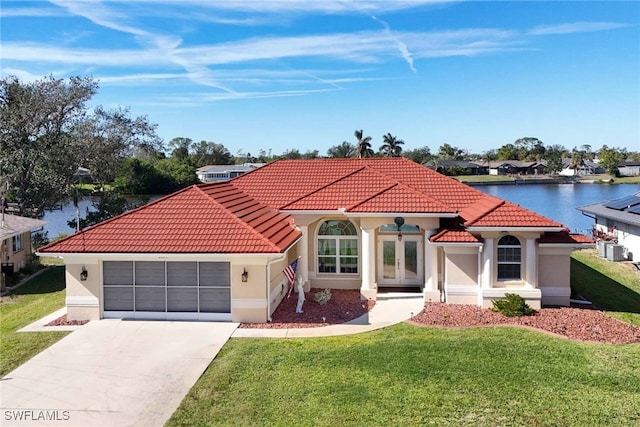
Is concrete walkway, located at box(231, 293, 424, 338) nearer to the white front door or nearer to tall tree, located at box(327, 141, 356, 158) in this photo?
the white front door

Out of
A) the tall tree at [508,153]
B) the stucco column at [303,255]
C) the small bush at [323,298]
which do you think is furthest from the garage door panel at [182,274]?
the tall tree at [508,153]

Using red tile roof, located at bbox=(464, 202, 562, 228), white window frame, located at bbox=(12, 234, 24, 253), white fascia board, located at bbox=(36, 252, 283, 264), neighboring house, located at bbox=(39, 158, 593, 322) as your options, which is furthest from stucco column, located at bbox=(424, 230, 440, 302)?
white window frame, located at bbox=(12, 234, 24, 253)

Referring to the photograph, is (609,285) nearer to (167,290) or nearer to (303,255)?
(303,255)

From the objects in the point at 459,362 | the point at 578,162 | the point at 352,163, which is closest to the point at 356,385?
the point at 459,362

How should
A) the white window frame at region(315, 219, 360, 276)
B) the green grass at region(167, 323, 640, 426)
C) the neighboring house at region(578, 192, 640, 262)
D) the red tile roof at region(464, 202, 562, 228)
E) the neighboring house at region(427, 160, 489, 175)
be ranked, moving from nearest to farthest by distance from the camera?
the green grass at region(167, 323, 640, 426), the red tile roof at region(464, 202, 562, 228), the white window frame at region(315, 219, 360, 276), the neighboring house at region(578, 192, 640, 262), the neighboring house at region(427, 160, 489, 175)

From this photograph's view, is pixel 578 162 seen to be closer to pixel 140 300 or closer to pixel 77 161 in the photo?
pixel 77 161

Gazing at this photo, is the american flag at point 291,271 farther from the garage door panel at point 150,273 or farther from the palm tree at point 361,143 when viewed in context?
the palm tree at point 361,143

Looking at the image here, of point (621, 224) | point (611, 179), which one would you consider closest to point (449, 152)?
point (611, 179)
